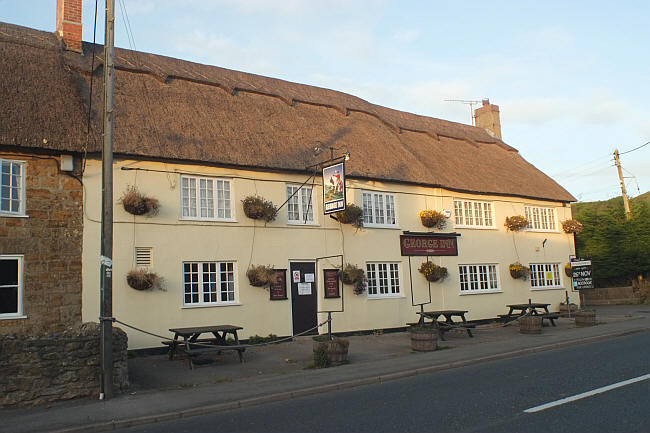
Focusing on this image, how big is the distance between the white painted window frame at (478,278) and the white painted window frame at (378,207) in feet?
12.4

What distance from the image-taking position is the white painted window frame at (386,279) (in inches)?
738

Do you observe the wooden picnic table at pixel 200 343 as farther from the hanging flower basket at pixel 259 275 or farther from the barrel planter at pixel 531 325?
the barrel planter at pixel 531 325

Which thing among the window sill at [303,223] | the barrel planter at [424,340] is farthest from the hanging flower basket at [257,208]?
the barrel planter at [424,340]

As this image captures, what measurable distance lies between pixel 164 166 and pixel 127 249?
8.15 feet

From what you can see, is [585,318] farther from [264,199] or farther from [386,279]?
[264,199]

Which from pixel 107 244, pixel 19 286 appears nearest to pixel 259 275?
pixel 19 286

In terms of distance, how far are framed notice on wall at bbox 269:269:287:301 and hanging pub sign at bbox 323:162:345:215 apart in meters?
2.34

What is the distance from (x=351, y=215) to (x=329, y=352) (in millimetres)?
6073

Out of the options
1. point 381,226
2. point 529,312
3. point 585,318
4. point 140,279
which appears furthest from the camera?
point 529,312

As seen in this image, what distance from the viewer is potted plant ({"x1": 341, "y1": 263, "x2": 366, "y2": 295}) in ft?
57.8

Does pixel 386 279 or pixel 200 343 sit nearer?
pixel 200 343

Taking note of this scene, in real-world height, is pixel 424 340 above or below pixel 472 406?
above

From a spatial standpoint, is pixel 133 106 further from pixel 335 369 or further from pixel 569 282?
pixel 569 282

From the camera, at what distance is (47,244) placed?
13.1 meters
